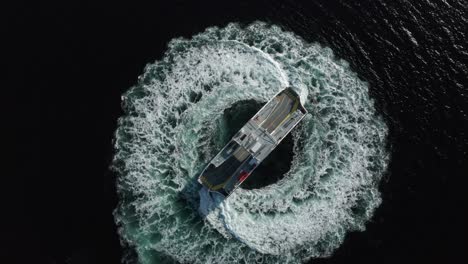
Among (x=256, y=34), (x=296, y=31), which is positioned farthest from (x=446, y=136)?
(x=256, y=34)

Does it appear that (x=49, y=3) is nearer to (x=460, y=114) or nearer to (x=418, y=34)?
(x=418, y=34)

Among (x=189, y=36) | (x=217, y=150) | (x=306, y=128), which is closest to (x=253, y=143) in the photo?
(x=217, y=150)

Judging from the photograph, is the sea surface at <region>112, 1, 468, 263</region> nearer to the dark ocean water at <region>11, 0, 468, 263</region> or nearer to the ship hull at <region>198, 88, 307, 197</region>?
the dark ocean water at <region>11, 0, 468, 263</region>

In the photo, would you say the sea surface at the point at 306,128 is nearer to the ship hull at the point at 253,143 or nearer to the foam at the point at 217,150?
the foam at the point at 217,150

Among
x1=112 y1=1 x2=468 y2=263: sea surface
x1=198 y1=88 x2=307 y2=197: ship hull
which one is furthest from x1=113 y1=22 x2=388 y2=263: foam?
x1=198 y1=88 x2=307 y2=197: ship hull

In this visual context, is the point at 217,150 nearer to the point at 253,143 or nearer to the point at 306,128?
the point at 253,143

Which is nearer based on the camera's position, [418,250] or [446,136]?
[418,250]

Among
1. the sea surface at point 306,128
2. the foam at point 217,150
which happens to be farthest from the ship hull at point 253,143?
the sea surface at point 306,128
